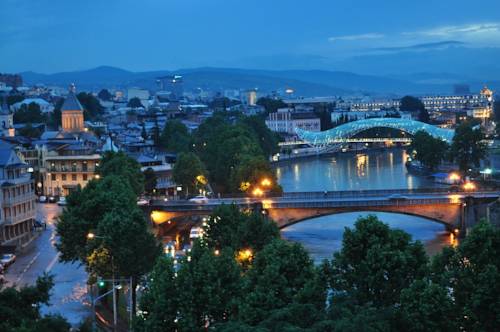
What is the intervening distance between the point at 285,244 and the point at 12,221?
17751 mm

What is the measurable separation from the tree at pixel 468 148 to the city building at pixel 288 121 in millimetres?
47630

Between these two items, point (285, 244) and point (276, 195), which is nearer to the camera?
point (285, 244)

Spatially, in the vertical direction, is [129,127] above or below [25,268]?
above

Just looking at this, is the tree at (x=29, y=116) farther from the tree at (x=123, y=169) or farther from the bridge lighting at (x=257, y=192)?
the bridge lighting at (x=257, y=192)

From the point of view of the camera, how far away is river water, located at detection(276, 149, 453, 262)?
3247cm

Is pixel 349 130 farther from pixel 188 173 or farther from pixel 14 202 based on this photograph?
pixel 14 202

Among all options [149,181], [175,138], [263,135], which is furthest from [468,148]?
[149,181]

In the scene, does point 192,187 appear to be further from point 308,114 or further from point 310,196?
point 308,114

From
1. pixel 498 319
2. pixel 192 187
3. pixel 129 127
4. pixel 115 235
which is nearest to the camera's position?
pixel 498 319

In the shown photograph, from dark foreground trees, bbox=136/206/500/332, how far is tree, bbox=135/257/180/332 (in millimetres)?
18

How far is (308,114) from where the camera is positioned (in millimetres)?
112812

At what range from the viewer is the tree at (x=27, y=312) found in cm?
1399

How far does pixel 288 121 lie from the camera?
108 m

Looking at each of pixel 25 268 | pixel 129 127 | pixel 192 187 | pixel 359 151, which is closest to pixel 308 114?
pixel 359 151
